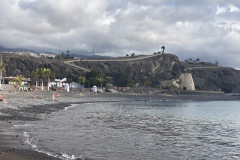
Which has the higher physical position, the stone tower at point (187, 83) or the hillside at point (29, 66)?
the hillside at point (29, 66)

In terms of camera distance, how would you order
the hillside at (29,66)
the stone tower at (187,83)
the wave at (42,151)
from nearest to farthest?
the wave at (42,151)
the hillside at (29,66)
the stone tower at (187,83)

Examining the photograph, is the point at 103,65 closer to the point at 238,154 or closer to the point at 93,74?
the point at 93,74

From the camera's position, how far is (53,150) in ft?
59.9

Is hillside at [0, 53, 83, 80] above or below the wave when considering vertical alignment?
above

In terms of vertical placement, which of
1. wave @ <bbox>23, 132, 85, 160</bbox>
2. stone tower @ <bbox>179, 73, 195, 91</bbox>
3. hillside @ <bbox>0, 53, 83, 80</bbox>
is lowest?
wave @ <bbox>23, 132, 85, 160</bbox>

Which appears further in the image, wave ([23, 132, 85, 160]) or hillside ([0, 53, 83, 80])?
hillside ([0, 53, 83, 80])

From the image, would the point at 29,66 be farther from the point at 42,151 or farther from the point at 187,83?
the point at 42,151

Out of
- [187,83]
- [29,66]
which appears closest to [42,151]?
[29,66]

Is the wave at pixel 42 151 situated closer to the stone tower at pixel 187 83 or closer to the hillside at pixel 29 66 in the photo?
the hillside at pixel 29 66

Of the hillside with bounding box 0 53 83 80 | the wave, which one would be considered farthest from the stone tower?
the wave

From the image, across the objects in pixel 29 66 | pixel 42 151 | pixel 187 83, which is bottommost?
pixel 42 151

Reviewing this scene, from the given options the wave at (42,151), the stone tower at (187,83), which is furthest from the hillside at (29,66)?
the wave at (42,151)

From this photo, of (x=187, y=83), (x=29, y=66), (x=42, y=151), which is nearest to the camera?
(x=42, y=151)

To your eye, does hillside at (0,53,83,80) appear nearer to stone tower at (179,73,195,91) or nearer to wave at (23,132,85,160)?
stone tower at (179,73,195,91)
